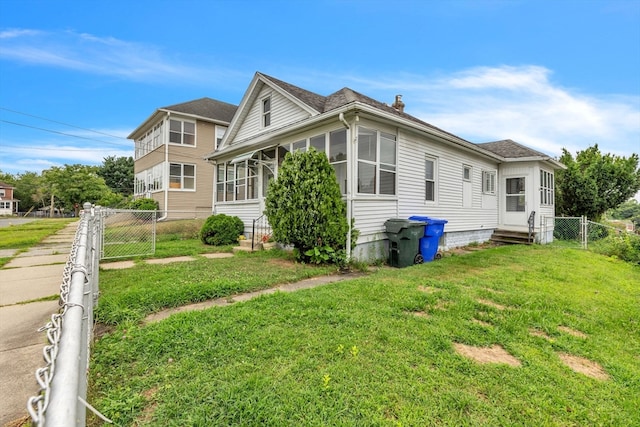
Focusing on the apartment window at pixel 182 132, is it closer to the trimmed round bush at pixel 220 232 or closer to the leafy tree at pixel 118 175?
the trimmed round bush at pixel 220 232

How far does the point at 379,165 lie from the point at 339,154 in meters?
1.13

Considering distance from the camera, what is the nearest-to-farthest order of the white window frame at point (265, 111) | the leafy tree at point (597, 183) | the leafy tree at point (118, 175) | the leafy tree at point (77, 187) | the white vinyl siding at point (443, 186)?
1. the white vinyl siding at point (443, 186)
2. the white window frame at point (265, 111)
3. the leafy tree at point (597, 183)
4. the leafy tree at point (77, 187)
5. the leafy tree at point (118, 175)

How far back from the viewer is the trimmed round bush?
10.0 metres

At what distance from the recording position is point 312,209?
664 cm

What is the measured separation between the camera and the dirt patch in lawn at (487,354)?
283 centimetres

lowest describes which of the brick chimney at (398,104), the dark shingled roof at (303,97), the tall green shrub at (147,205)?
the tall green shrub at (147,205)

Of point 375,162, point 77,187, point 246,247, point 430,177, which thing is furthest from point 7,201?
point 430,177

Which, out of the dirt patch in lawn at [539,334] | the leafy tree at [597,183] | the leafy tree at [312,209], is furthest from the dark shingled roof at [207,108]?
the leafy tree at [597,183]

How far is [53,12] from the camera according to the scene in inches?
432

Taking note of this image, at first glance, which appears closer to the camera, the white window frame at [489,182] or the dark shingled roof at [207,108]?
the white window frame at [489,182]

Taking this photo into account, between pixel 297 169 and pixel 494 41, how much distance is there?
989 centimetres

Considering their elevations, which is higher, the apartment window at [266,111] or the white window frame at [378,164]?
→ the apartment window at [266,111]

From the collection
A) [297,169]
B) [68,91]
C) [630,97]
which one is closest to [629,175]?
[630,97]

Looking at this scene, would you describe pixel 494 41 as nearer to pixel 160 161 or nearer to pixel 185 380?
pixel 185 380
